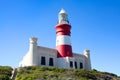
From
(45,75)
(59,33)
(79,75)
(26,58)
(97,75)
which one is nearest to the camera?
(45,75)

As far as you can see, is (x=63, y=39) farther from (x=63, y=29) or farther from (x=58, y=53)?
(x=58, y=53)

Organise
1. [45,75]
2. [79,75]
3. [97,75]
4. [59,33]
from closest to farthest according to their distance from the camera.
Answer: [45,75] < [79,75] < [97,75] < [59,33]

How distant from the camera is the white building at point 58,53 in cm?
5084

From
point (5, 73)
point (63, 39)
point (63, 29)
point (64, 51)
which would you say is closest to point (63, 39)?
point (63, 39)

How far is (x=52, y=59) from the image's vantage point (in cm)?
5419

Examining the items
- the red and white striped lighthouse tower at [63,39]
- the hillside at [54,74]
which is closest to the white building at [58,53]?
the red and white striped lighthouse tower at [63,39]

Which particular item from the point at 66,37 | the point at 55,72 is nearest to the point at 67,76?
the point at 55,72

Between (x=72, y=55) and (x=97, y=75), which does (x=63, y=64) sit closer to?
(x=72, y=55)

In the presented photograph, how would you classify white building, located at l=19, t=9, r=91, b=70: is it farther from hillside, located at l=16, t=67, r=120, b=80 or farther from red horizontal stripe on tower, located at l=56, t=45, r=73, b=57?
hillside, located at l=16, t=67, r=120, b=80

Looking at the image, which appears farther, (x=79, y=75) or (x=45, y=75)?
(x=79, y=75)

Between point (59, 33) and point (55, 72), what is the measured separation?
44.4 feet

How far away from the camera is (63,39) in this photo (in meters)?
54.9

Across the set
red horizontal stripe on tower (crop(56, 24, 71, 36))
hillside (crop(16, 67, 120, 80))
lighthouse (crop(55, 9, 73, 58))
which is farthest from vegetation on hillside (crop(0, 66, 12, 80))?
red horizontal stripe on tower (crop(56, 24, 71, 36))

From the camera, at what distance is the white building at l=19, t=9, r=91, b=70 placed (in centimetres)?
5084
